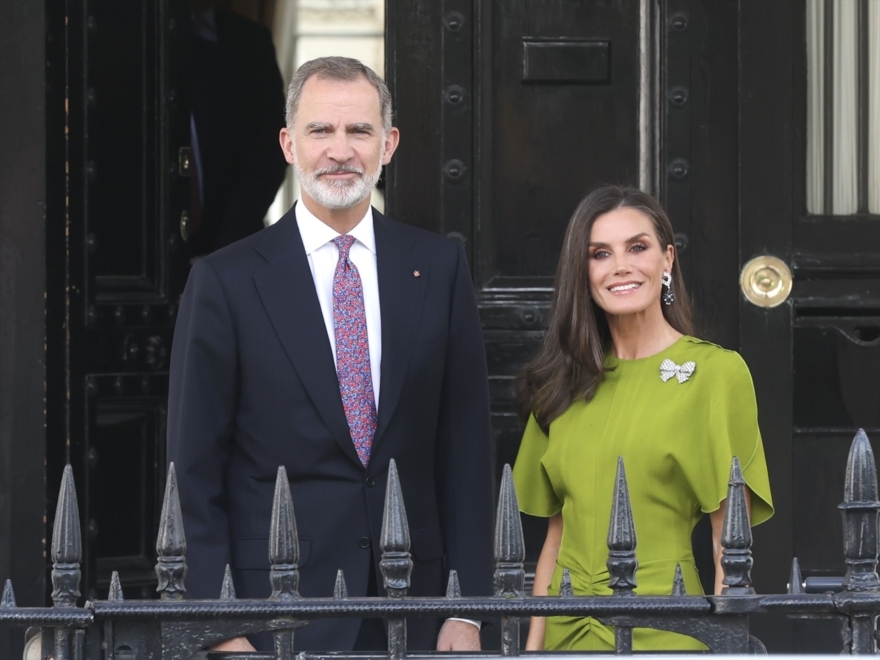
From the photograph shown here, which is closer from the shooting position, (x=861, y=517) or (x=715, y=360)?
(x=861, y=517)

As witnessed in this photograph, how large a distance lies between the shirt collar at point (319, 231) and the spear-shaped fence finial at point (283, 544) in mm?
1024

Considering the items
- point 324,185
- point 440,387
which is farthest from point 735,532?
point 324,185

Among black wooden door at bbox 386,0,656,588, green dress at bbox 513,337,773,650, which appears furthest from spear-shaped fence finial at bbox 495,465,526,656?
black wooden door at bbox 386,0,656,588

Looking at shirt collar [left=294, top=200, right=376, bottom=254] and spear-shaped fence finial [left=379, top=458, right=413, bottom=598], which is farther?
shirt collar [left=294, top=200, right=376, bottom=254]

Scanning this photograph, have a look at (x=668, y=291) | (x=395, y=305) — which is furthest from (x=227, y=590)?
(x=668, y=291)

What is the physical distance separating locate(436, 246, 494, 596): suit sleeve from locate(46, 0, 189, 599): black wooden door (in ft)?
5.30

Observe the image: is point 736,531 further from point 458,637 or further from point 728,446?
point 458,637

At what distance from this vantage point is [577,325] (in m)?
3.38

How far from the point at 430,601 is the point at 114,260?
2.68m

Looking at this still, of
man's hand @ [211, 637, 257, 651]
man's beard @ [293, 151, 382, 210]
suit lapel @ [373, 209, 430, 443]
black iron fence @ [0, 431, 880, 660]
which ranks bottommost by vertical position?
man's hand @ [211, 637, 257, 651]

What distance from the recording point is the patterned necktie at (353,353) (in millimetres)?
3236

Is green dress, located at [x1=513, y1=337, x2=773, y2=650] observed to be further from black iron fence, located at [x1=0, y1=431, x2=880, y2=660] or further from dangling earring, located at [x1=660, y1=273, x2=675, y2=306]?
black iron fence, located at [x1=0, y1=431, x2=880, y2=660]

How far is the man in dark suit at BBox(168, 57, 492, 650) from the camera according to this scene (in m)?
3.18

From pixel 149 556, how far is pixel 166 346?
71 cm
